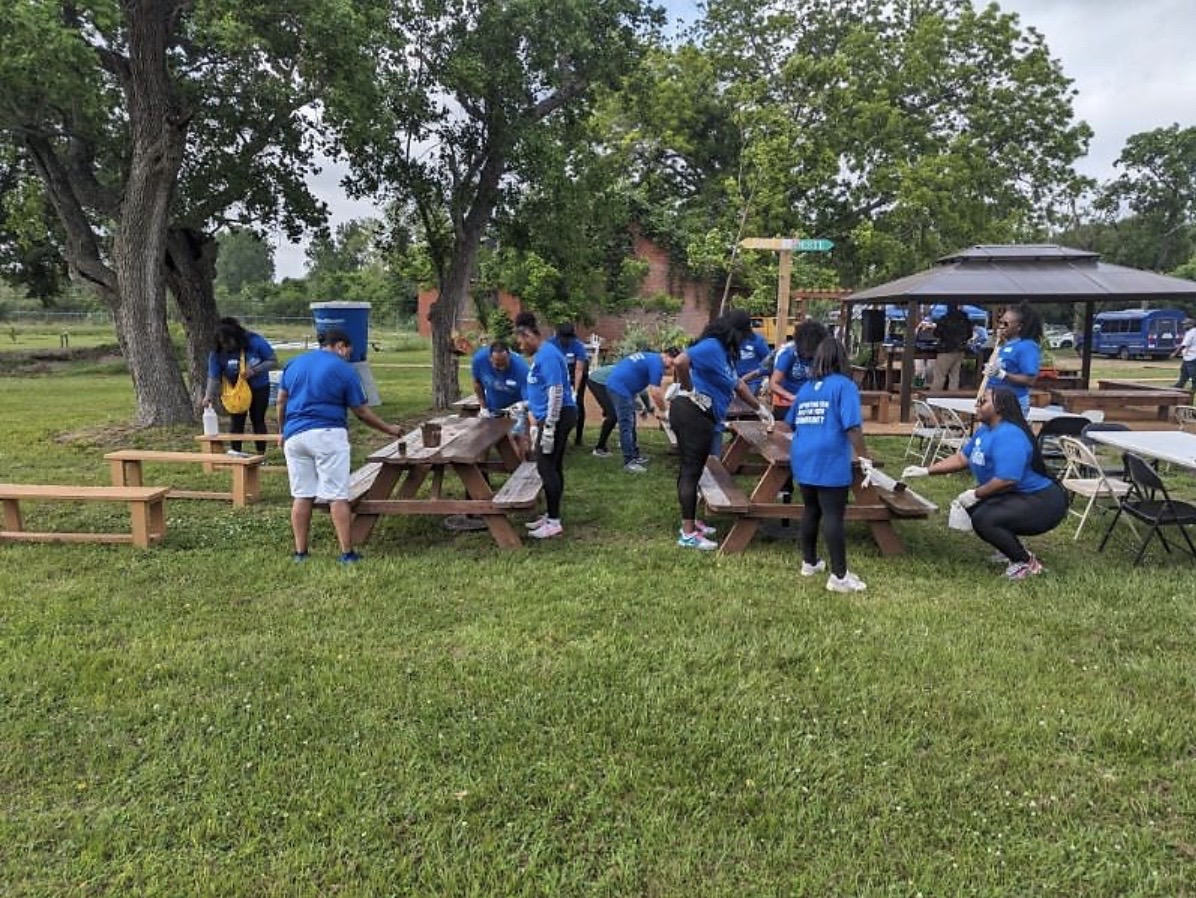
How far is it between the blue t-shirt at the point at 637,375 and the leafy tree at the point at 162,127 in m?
4.65

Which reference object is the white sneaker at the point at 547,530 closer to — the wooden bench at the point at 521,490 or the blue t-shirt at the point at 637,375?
the wooden bench at the point at 521,490

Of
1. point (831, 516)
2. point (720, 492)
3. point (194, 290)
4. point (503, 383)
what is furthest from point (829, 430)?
point (194, 290)

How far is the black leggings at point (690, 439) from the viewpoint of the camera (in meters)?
5.21

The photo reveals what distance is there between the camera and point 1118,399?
11570 mm

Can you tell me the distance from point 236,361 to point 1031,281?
33.4ft

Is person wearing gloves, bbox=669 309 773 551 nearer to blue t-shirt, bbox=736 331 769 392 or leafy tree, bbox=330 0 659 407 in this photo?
blue t-shirt, bbox=736 331 769 392

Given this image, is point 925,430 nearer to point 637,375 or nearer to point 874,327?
point 637,375

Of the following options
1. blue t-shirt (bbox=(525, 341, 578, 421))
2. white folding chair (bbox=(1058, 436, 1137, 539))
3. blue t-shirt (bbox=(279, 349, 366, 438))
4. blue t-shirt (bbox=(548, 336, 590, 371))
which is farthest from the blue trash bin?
white folding chair (bbox=(1058, 436, 1137, 539))

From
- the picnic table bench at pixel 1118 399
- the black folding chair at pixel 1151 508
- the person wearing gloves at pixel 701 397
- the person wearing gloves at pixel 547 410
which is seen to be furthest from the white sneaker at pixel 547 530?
the picnic table bench at pixel 1118 399

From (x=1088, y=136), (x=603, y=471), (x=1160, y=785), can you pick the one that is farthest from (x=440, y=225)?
(x=1088, y=136)

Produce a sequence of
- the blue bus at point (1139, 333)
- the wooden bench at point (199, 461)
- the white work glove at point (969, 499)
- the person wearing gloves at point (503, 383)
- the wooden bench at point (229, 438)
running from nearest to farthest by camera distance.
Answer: the white work glove at point (969, 499) → the wooden bench at point (199, 461) → the person wearing gloves at point (503, 383) → the wooden bench at point (229, 438) → the blue bus at point (1139, 333)

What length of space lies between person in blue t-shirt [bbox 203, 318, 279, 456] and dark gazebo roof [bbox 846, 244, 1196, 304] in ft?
27.0

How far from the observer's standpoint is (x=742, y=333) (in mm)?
5367

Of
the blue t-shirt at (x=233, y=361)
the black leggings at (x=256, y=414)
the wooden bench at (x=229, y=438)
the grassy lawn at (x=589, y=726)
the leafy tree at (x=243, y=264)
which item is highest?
the leafy tree at (x=243, y=264)
